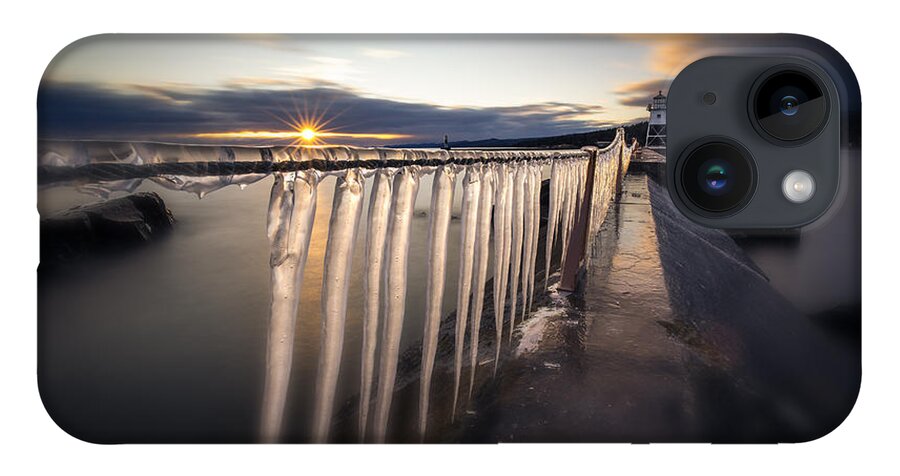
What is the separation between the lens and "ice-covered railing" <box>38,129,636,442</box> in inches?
54.3

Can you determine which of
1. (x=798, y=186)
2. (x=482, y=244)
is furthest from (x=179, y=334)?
(x=798, y=186)

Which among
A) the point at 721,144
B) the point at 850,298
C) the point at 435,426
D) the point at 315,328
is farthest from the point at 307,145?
the point at 850,298

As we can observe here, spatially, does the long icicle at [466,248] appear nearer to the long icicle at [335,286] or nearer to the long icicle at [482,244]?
the long icicle at [482,244]

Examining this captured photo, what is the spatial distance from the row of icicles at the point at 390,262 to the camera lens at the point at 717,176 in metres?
0.24

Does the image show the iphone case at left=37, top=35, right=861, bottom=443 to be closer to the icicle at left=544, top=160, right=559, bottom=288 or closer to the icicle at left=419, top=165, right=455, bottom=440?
the icicle at left=419, top=165, right=455, bottom=440

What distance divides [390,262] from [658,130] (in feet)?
2.01

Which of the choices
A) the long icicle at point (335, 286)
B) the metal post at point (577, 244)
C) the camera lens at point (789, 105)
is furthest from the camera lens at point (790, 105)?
the long icicle at point (335, 286)

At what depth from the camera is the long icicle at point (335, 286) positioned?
140cm

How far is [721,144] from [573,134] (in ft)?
0.98

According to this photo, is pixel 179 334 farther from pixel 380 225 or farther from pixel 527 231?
pixel 527 231

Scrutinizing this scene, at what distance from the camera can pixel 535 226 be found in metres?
1.68

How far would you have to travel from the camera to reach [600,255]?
1.59 metres

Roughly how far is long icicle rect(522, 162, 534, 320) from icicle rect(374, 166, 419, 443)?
0.28 m

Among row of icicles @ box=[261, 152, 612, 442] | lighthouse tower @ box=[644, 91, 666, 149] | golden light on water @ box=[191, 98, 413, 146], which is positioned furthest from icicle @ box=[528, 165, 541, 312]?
golden light on water @ box=[191, 98, 413, 146]
